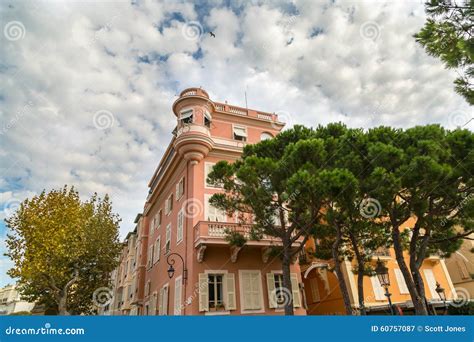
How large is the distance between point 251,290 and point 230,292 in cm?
121

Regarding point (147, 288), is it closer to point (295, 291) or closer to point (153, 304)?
point (153, 304)

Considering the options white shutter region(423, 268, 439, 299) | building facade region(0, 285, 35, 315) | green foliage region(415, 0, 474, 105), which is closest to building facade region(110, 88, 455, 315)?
white shutter region(423, 268, 439, 299)

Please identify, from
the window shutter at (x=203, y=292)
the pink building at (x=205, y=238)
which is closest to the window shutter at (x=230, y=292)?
the pink building at (x=205, y=238)

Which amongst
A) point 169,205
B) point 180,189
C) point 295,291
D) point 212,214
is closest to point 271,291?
point 295,291

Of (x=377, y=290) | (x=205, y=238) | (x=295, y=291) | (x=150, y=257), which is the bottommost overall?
(x=377, y=290)

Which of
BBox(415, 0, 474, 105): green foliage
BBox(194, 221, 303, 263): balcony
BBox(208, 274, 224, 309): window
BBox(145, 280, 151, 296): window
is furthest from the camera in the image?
BBox(145, 280, 151, 296): window

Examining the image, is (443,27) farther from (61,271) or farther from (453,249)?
(61,271)

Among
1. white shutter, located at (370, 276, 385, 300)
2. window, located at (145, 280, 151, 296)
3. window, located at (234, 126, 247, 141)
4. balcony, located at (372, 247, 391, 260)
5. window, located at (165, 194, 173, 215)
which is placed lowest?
white shutter, located at (370, 276, 385, 300)

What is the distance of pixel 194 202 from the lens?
1683 cm

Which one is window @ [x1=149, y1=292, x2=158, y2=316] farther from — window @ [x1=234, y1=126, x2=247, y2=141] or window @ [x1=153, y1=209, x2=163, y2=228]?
window @ [x1=234, y1=126, x2=247, y2=141]

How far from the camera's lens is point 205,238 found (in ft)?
48.9

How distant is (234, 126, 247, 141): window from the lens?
66.6 ft

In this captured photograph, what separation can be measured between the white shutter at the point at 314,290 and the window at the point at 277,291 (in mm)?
4836

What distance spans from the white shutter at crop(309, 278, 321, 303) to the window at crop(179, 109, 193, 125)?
14.1 meters
